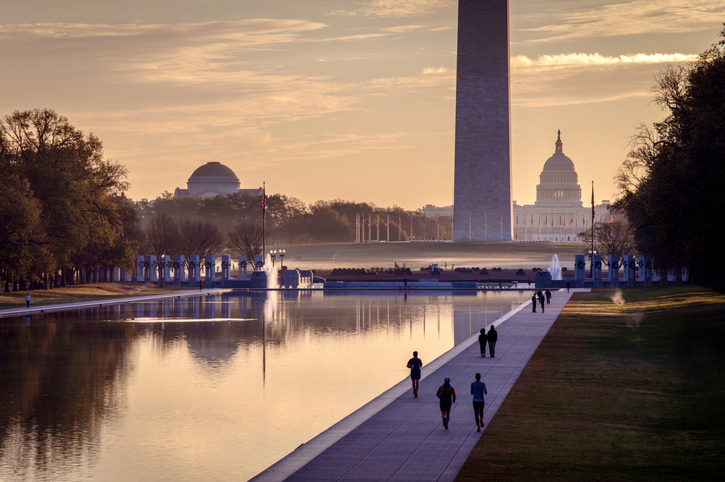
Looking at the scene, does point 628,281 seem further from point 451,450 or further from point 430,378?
point 451,450

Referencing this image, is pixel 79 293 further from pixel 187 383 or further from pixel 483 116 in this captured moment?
pixel 483 116

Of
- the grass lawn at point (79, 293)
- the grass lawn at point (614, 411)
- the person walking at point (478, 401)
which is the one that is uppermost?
the grass lawn at point (79, 293)

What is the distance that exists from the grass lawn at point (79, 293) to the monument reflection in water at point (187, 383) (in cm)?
1150

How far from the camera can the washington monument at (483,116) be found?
4387 inches

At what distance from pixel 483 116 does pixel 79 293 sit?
66106mm

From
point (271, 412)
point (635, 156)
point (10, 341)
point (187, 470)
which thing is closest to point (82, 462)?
point (187, 470)

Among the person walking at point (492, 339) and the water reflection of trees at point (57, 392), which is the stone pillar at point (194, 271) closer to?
the water reflection of trees at point (57, 392)

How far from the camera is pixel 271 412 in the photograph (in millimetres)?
18703

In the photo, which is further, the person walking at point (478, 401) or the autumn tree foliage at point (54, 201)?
the autumn tree foliage at point (54, 201)

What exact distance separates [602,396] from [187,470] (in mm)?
10259

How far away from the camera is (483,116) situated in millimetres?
115625

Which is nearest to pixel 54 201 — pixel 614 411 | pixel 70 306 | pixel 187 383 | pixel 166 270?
pixel 70 306

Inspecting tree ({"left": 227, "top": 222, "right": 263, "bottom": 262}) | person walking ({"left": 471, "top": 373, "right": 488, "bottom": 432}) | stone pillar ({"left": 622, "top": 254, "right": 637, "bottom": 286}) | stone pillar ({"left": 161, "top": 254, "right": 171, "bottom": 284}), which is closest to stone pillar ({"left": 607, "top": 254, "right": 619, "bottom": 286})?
stone pillar ({"left": 622, "top": 254, "right": 637, "bottom": 286})

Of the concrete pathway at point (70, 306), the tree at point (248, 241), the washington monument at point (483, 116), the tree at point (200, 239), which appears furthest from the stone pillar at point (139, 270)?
the washington monument at point (483, 116)
